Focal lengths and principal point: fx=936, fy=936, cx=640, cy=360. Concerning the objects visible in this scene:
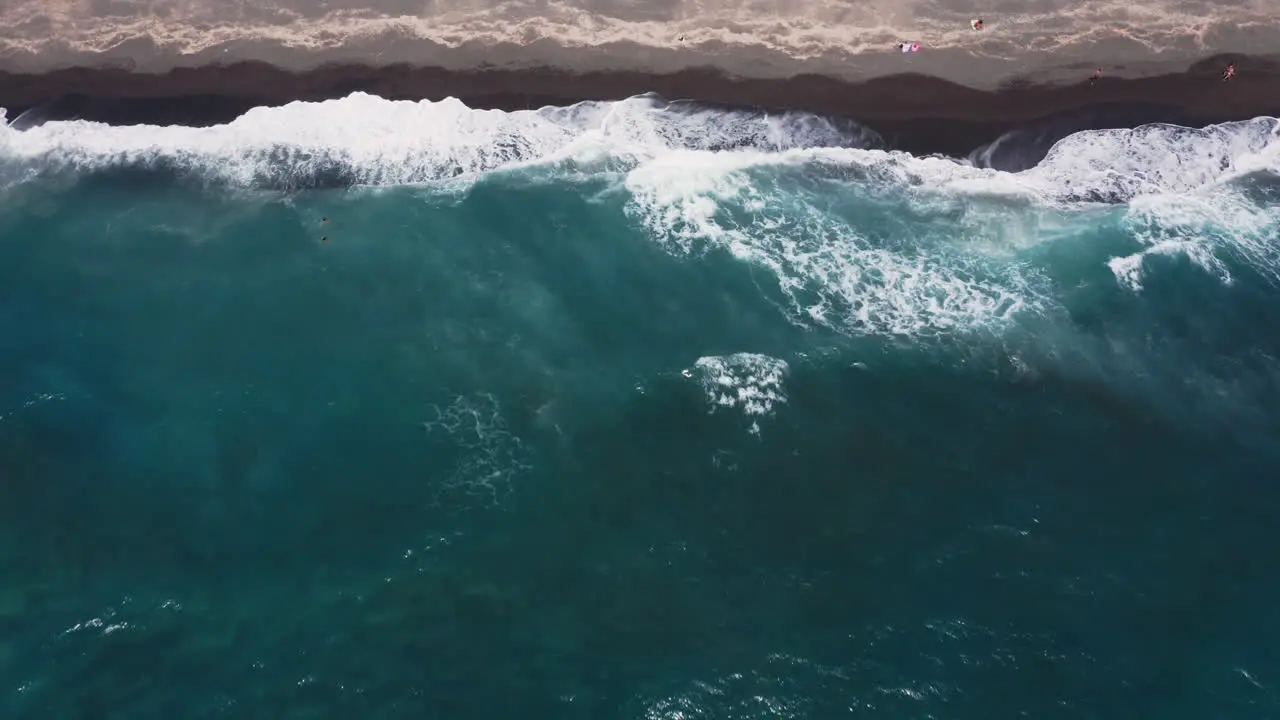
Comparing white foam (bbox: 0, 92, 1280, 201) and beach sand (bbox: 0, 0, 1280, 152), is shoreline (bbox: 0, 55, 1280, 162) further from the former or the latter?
white foam (bbox: 0, 92, 1280, 201)

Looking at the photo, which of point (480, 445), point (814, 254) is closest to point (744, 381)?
point (814, 254)

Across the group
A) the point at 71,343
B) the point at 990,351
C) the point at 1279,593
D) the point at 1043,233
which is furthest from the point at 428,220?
the point at 1279,593

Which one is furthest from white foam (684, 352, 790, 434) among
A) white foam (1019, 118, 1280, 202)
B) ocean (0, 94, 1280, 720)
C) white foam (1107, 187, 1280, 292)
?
white foam (1019, 118, 1280, 202)

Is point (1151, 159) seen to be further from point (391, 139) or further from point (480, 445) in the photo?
point (391, 139)

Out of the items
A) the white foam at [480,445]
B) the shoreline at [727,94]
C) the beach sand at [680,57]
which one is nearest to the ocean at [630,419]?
the white foam at [480,445]

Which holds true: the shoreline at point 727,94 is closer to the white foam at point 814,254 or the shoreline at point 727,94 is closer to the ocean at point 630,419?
the ocean at point 630,419

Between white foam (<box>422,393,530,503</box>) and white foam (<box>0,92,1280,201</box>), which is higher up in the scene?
white foam (<box>0,92,1280,201</box>)
